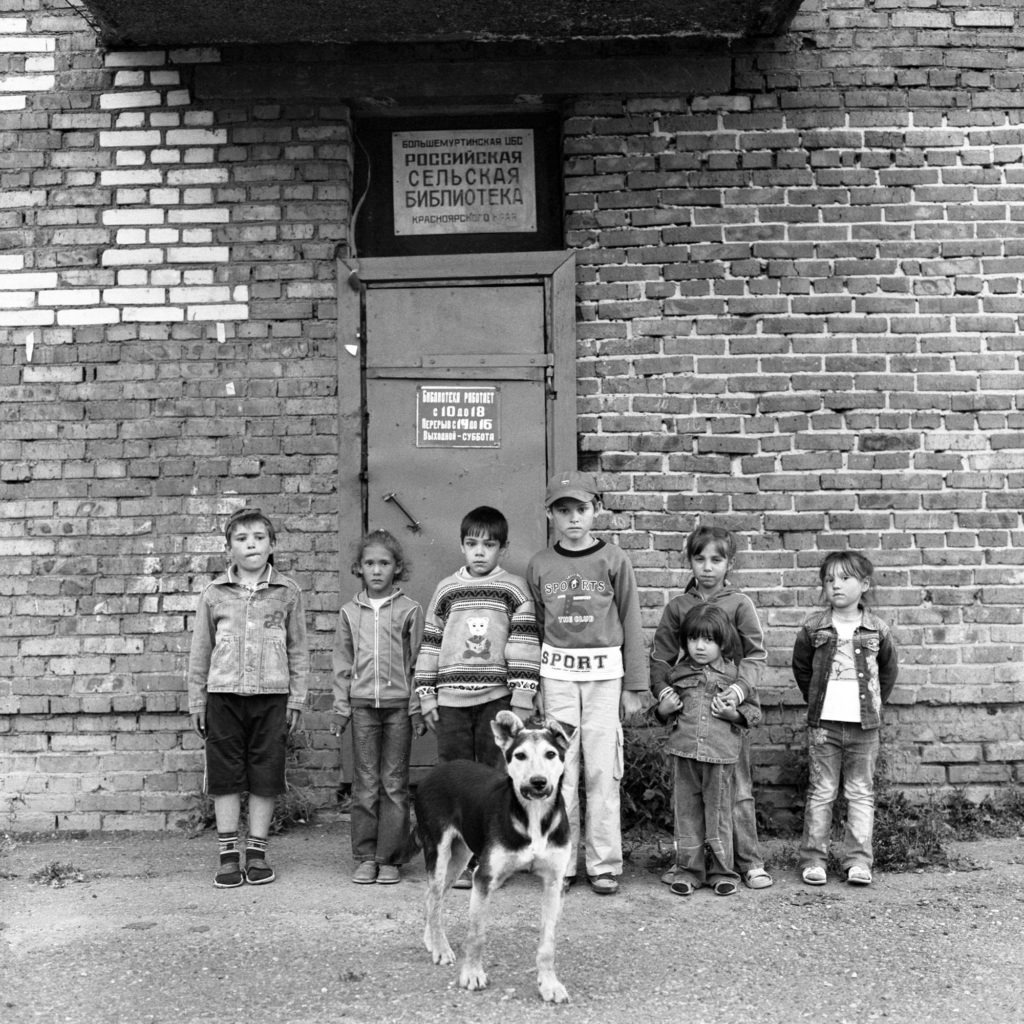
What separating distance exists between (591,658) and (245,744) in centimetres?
162

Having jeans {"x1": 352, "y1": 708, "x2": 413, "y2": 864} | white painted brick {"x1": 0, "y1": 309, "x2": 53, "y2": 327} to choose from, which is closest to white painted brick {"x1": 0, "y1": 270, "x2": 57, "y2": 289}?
white painted brick {"x1": 0, "y1": 309, "x2": 53, "y2": 327}

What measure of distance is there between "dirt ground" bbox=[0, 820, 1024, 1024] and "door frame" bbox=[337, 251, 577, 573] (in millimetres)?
1769

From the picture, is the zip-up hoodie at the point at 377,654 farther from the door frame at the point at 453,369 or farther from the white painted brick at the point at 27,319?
the white painted brick at the point at 27,319

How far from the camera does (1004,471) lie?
5762 mm

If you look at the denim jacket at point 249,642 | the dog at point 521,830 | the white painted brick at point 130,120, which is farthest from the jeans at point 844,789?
the white painted brick at point 130,120

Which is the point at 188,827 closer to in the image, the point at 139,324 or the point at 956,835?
the point at 139,324

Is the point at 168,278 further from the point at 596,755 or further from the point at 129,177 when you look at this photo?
the point at 596,755

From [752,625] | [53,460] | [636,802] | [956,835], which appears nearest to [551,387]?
[752,625]

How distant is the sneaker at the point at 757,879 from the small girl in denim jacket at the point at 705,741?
0.07 m

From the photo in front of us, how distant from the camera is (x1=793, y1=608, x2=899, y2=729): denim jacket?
16.2 ft

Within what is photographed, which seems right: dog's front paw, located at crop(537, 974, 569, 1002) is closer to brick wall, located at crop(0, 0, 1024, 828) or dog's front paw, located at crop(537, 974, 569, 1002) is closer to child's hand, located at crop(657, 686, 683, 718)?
child's hand, located at crop(657, 686, 683, 718)

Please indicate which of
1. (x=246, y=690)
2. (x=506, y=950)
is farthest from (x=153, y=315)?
(x=506, y=950)

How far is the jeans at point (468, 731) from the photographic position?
16.4ft

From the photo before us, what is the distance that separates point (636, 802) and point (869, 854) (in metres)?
1.10
